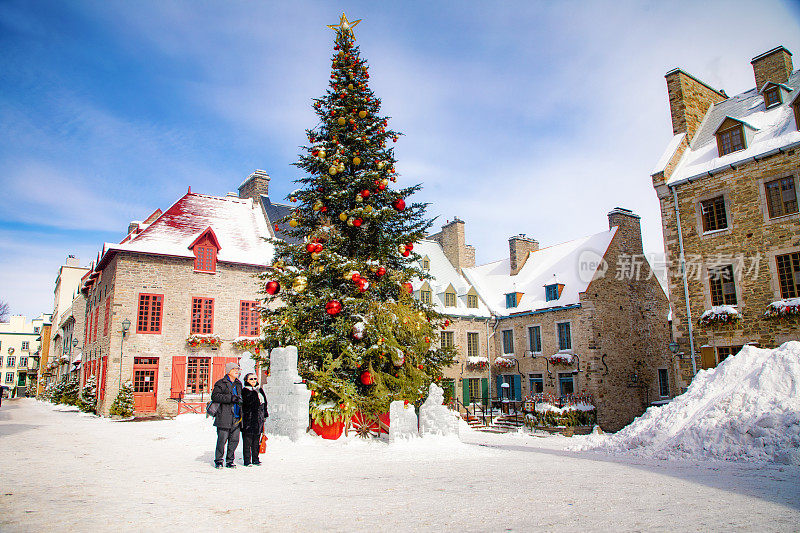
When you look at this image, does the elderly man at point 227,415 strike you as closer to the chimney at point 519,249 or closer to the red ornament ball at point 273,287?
the red ornament ball at point 273,287

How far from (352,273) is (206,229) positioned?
52.1 ft

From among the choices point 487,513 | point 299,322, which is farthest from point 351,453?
point 487,513

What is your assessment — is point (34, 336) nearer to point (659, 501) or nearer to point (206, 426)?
point (206, 426)

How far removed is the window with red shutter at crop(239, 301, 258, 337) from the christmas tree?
13452mm

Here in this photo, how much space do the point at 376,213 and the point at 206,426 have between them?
24.4ft

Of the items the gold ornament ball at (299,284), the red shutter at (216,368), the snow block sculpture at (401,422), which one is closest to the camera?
the snow block sculpture at (401,422)

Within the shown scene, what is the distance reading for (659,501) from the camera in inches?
251

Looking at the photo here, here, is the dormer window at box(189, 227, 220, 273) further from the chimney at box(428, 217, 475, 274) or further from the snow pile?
the snow pile

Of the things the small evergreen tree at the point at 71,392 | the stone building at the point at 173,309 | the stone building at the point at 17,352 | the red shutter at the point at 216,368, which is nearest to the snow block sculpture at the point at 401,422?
Answer: the stone building at the point at 173,309

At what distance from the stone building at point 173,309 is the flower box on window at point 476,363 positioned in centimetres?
1172

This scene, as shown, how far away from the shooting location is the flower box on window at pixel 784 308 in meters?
17.0

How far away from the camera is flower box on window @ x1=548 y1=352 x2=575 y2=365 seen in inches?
1027

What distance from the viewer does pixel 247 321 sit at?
26.3m

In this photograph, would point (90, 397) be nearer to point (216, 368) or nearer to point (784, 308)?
point (216, 368)
